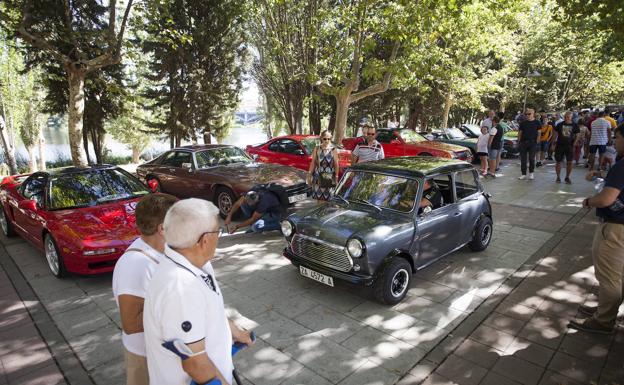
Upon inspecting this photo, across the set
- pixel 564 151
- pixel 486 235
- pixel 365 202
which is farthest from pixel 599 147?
pixel 365 202

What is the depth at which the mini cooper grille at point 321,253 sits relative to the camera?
4.30 meters

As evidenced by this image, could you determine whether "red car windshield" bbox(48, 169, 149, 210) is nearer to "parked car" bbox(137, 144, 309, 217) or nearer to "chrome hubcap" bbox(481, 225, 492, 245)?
"parked car" bbox(137, 144, 309, 217)

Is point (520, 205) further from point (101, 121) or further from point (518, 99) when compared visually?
point (518, 99)

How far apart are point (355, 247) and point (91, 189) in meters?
4.42

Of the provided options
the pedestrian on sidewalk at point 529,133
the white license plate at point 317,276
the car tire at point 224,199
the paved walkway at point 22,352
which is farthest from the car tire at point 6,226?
the pedestrian on sidewalk at point 529,133

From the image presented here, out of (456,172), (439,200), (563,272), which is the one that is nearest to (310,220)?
(439,200)

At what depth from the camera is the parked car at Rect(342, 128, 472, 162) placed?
12320 mm

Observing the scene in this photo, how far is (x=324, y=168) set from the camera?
6957 mm

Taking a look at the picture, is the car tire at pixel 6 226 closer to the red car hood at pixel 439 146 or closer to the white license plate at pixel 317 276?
the white license plate at pixel 317 276

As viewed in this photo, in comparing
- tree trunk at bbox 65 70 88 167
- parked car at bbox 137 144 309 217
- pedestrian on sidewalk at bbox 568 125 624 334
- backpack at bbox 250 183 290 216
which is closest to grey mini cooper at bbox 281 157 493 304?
backpack at bbox 250 183 290 216

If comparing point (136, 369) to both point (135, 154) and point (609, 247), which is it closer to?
point (609, 247)

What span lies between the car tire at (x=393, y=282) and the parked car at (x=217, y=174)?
311cm

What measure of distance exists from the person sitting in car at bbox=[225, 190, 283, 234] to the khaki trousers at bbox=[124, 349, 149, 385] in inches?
166

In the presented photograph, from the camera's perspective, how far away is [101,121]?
53.8ft
